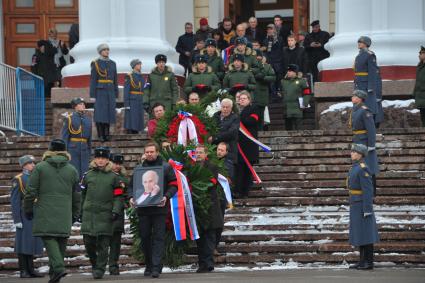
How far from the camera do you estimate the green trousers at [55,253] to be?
16.1m

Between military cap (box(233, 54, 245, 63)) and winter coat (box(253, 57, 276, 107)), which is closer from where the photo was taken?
military cap (box(233, 54, 245, 63))

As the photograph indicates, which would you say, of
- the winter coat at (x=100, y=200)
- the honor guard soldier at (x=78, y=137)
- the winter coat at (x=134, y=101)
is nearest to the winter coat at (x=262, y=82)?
the winter coat at (x=134, y=101)

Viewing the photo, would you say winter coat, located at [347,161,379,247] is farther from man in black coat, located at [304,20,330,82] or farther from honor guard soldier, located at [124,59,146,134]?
man in black coat, located at [304,20,330,82]

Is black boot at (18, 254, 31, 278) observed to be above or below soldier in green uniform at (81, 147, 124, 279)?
below

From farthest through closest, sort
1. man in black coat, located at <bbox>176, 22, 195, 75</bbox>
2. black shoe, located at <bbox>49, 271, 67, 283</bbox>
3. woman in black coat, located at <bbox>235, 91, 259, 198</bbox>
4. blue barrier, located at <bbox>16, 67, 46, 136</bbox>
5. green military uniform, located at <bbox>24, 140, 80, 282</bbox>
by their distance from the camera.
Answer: man in black coat, located at <bbox>176, 22, 195, 75</bbox> < blue barrier, located at <bbox>16, 67, 46, 136</bbox> < woman in black coat, located at <bbox>235, 91, 259, 198</bbox> < green military uniform, located at <bbox>24, 140, 80, 282</bbox> < black shoe, located at <bbox>49, 271, 67, 283</bbox>

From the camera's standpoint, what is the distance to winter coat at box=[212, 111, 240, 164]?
2042 cm

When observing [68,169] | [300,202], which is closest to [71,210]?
[68,169]

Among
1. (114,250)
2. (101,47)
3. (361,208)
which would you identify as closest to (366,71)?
(101,47)

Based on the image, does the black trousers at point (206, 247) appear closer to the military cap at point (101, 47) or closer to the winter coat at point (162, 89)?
the winter coat at point (162, 89)

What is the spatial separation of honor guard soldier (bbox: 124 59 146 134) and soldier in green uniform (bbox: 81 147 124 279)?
7410mm

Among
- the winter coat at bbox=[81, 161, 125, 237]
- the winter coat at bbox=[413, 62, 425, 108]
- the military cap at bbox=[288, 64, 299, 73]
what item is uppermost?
the military cap at bbox=[288, 64, 299, 73]

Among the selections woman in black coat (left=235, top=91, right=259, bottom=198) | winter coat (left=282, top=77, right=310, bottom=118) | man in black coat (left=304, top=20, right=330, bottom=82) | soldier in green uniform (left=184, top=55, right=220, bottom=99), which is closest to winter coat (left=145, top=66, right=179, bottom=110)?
soldier in green uniform (left=184, top=55, right=220, bottom=99)

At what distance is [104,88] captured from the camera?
966 inches

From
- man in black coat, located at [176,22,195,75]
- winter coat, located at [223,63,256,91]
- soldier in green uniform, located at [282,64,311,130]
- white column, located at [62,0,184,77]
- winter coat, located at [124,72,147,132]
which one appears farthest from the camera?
man in black coat, located at [176,22,195,75]
